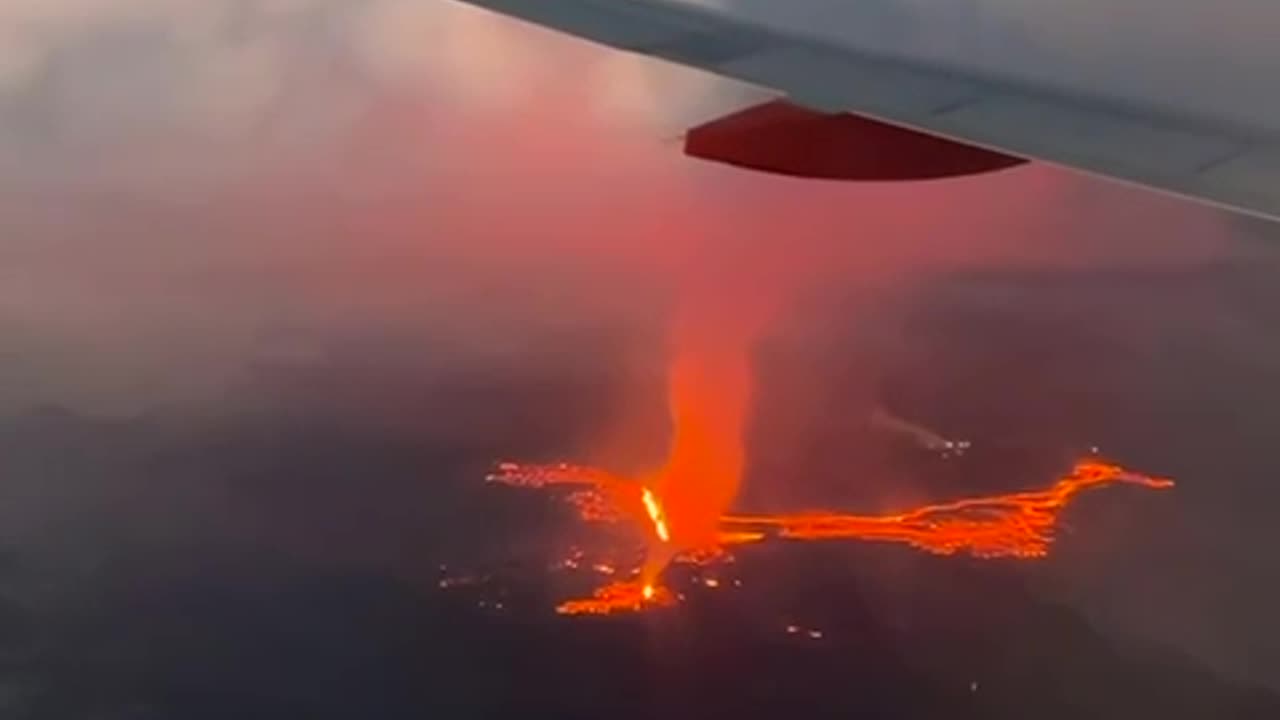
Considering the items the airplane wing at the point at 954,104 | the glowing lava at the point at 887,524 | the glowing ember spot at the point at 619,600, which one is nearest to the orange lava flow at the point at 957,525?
the glowing lava at the point at 887,524

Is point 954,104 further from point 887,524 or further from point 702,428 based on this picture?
point 702,428

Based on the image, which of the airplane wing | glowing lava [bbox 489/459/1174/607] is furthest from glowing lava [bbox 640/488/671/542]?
the airplane wing

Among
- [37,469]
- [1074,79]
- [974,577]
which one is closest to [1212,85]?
[1074,79]

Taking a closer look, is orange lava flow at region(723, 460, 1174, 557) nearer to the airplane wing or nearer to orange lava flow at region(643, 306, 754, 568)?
orange lava flow at region(643, 306, 754, 568)

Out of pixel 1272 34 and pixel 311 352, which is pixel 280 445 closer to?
pixel 311 352

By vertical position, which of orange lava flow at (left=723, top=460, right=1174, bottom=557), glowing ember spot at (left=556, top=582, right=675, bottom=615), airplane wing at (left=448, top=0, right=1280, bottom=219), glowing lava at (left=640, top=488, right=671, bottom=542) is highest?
airplane wing at (left=448, top=0, right=1280, bottom=219)

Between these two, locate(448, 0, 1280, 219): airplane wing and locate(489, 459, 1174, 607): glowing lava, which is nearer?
locate(448, 0, 1280, 219): airplane wing

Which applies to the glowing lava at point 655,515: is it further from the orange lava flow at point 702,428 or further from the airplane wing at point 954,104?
the airplane wing at point 954,104
